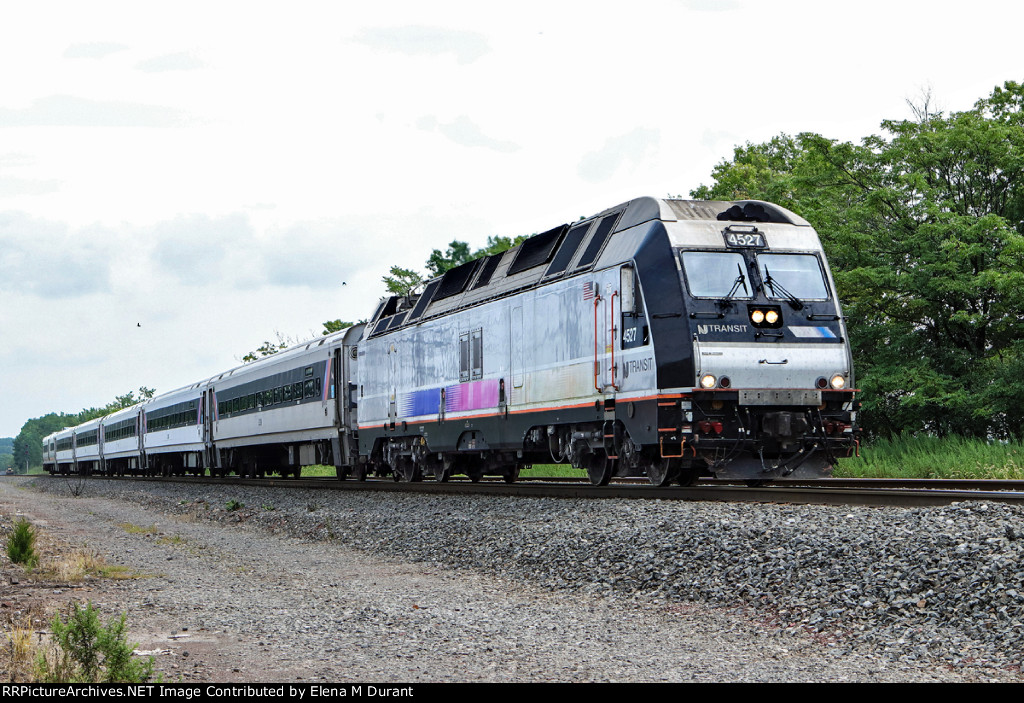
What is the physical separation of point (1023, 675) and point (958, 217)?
17.2 metres

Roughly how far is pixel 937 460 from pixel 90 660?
15.9m

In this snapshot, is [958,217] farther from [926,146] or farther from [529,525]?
[529,525]

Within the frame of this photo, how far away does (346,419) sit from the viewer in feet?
83.1

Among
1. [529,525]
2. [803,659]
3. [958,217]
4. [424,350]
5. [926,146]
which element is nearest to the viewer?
[803,659]

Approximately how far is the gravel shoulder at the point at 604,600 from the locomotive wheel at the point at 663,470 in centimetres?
104

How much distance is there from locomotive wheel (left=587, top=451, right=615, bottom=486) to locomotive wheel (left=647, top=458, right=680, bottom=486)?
0.96 m

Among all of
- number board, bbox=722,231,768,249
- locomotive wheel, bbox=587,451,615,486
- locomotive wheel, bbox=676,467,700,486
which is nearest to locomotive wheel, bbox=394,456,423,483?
locomotive wheel, bbox=587,451,615,486

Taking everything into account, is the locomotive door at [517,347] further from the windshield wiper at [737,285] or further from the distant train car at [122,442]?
the distant train car at [122,442]

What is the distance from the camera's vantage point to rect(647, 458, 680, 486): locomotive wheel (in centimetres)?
1389

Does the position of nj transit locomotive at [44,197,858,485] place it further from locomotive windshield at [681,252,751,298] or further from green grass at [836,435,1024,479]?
green grass at [836,435,1024,479]

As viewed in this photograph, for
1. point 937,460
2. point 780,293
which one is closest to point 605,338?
point 780,293

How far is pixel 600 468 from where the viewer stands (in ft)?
50.4
